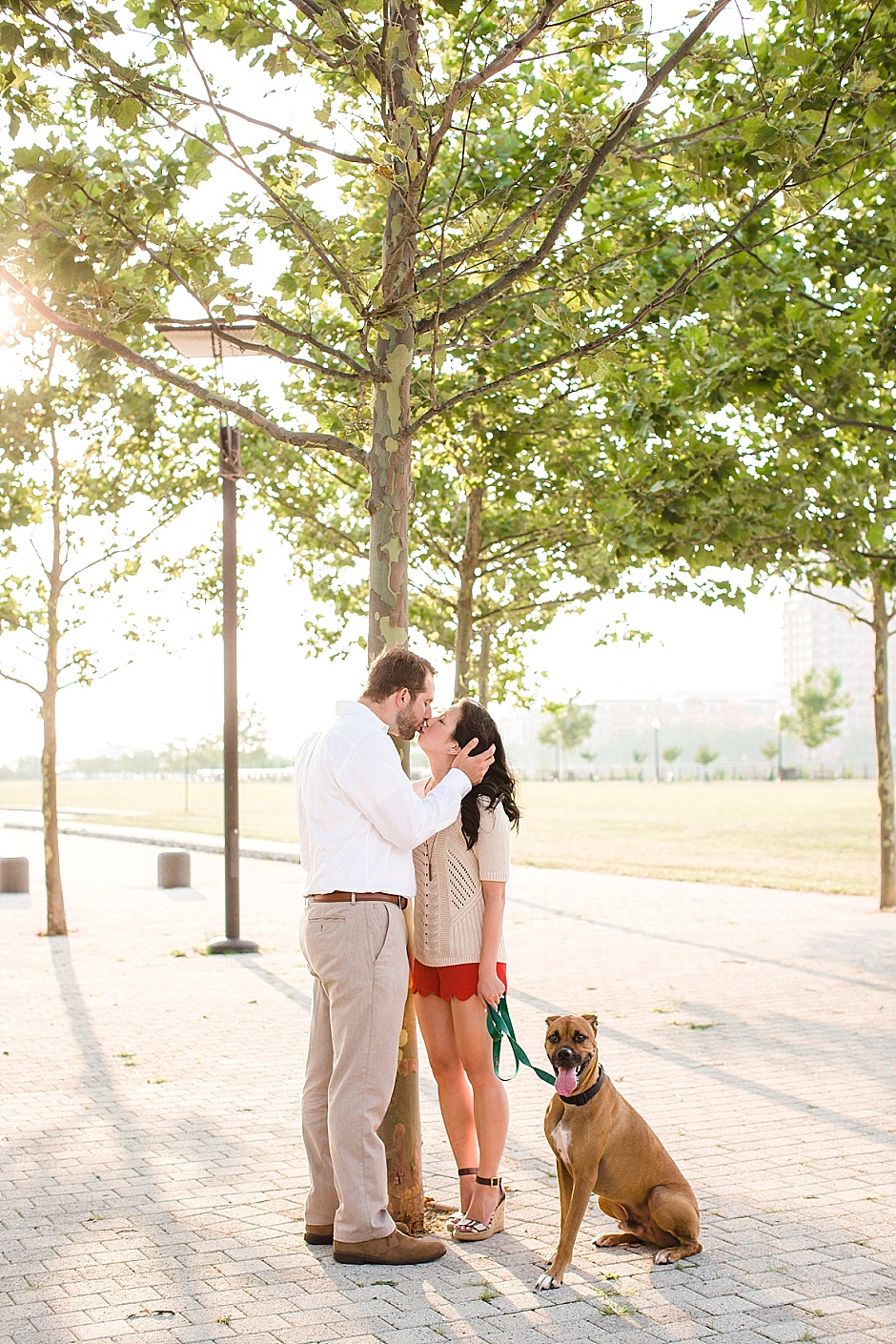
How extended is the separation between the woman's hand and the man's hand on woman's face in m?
0.72

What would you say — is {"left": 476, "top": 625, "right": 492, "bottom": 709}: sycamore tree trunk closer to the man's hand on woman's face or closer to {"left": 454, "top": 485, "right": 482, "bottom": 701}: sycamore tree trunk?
{"left": 454, "top": 485, "right": 482, "bottom": 701}: sycamore tree trunk

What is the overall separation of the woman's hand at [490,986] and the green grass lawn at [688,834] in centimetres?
639

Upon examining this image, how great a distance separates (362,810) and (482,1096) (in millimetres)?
1295

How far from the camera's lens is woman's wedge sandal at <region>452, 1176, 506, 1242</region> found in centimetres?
488

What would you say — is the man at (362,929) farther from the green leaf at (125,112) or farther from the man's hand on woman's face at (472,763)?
the green leaf at (125,112)

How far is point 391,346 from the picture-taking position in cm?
544

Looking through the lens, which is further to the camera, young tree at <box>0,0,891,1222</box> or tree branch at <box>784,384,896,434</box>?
tree branch at <box>784,384,896,434</box>

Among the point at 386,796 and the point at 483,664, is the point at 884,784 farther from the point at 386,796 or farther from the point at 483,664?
the point at 386,796

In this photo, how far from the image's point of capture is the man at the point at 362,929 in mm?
4445

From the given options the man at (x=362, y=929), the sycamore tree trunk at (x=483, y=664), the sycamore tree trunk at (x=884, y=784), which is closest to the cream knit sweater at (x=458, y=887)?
the man at (x=362, y=929)

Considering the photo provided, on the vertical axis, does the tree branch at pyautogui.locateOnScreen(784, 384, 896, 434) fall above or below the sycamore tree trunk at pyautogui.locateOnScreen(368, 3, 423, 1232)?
above

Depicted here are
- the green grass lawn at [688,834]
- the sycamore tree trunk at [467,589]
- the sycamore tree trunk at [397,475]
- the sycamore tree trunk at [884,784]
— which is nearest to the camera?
the sycamore tree trunk at [397,475]

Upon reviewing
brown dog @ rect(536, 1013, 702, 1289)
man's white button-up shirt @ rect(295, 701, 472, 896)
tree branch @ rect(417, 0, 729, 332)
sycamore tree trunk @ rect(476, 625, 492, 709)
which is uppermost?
tree branch @ rect(417, 0, 729, 332)

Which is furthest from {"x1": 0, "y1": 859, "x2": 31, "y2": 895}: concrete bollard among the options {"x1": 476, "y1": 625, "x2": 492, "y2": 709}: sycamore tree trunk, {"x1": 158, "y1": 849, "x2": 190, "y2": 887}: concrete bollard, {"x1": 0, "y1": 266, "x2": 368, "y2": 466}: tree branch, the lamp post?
{"x1": 0, "y1": 266, "x2": 368, "y2": 466}: tree branch
